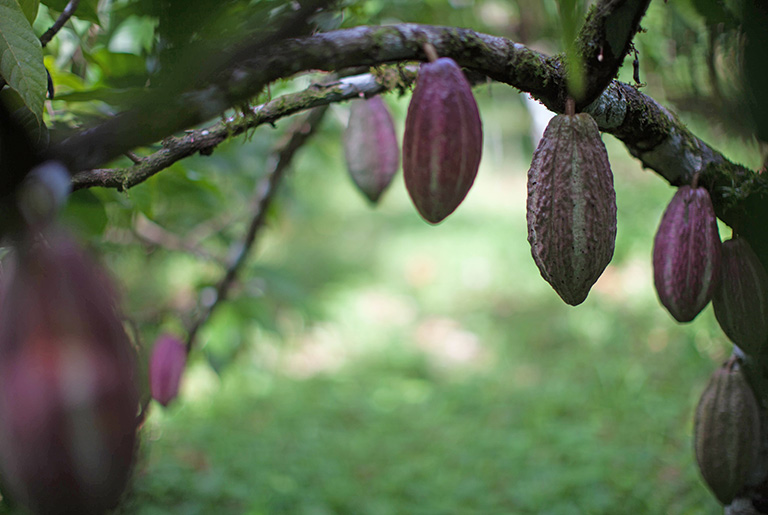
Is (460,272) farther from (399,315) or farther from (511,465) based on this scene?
(511,465)

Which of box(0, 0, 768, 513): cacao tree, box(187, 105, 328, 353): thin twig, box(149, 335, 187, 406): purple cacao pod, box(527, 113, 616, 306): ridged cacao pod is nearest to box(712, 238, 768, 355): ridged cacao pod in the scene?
box(0, 0, 768, 513): cacao tree

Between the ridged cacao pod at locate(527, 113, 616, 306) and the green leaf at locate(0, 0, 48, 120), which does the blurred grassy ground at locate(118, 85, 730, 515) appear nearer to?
the green leaf at locate(0, 0, 48, 120)

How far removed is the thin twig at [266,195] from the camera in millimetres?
1499

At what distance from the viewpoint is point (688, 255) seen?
0.75 metres

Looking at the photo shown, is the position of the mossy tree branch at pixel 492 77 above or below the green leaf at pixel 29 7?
above

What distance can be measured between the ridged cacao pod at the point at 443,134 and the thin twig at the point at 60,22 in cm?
47

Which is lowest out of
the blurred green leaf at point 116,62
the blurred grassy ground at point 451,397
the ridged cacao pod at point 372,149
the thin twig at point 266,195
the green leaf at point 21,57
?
the blurred grassy ground at point 451,397

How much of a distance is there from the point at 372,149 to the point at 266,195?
0.41 m

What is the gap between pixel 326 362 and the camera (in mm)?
3941

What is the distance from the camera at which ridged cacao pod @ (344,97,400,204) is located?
4.24 ft

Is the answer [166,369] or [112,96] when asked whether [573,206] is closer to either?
[112,96]

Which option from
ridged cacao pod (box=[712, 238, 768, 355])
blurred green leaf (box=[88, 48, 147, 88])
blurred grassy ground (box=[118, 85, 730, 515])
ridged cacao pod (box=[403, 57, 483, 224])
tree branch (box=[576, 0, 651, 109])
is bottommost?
blurred grassy ground (box=[118, 85, 730, 515])

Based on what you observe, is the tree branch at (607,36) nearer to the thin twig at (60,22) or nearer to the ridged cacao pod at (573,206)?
the ridged cacao pod at (573,206)

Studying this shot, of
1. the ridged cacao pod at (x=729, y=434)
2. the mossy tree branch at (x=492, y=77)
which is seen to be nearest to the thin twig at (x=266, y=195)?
the mossy tree branch at (x=492, y=77)
